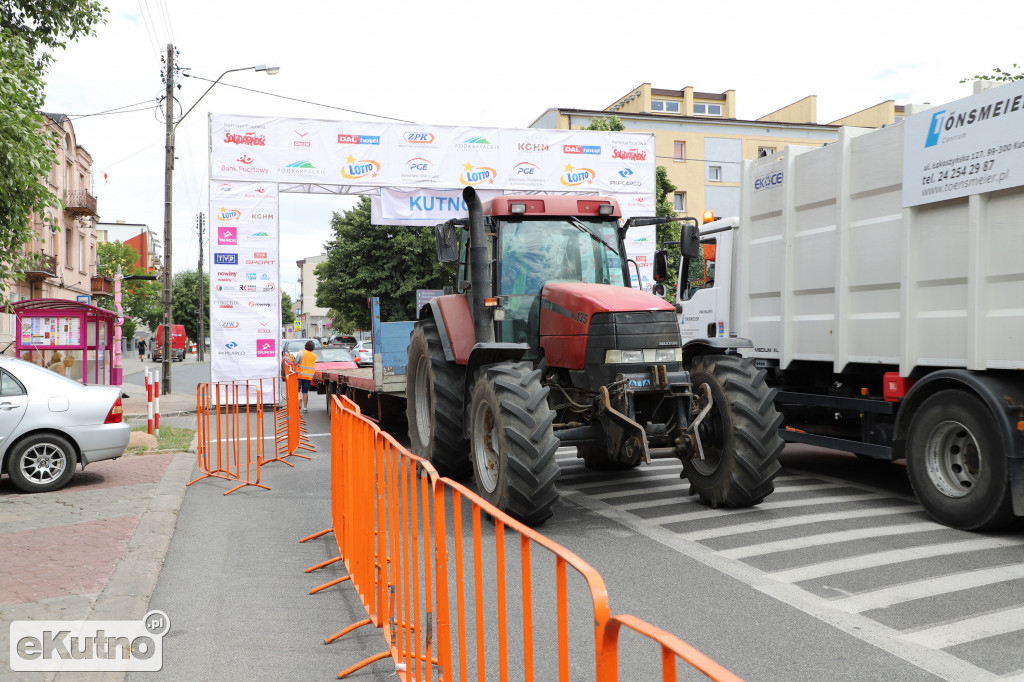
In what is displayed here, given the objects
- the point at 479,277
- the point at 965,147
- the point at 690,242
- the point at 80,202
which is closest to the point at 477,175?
the point at 690,242

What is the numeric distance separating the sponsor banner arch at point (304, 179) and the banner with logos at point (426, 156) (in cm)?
2

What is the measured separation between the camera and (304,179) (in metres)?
18.2

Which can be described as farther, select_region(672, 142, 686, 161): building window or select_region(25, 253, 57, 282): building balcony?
select_region(672, 142, 686, 161): building window

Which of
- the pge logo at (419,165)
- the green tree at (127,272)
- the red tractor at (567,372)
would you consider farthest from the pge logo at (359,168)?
the green tree at (127,272)

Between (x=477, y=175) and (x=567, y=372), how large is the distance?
12.2m

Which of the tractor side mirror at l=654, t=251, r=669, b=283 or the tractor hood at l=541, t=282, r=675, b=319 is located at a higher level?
the tractor side mirror at l=654, t=251, r=669, b=283

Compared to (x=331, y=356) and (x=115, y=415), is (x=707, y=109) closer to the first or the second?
(x=331, y=356)

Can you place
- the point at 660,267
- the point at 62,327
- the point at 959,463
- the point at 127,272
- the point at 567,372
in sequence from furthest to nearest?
the point at 127,272 < the point at 62,327 < the point at 660,267 < the point at 567,372 < the point at 959,463

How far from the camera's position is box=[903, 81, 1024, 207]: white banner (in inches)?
241

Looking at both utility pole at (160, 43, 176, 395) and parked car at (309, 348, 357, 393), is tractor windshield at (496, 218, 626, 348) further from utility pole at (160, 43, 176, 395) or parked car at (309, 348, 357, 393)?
utility pole at (160, 43, 176, 395)

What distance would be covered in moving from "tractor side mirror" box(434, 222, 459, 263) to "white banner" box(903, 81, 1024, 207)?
415 centimetres

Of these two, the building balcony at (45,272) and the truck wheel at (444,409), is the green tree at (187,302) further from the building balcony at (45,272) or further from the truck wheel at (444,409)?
the truck wheel at (444,409)

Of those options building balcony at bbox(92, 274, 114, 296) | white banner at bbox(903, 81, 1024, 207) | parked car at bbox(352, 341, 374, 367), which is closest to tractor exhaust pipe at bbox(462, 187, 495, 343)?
white banner at bbox(903, 81, 1024, 207)

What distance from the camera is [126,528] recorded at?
6941 millimetres
